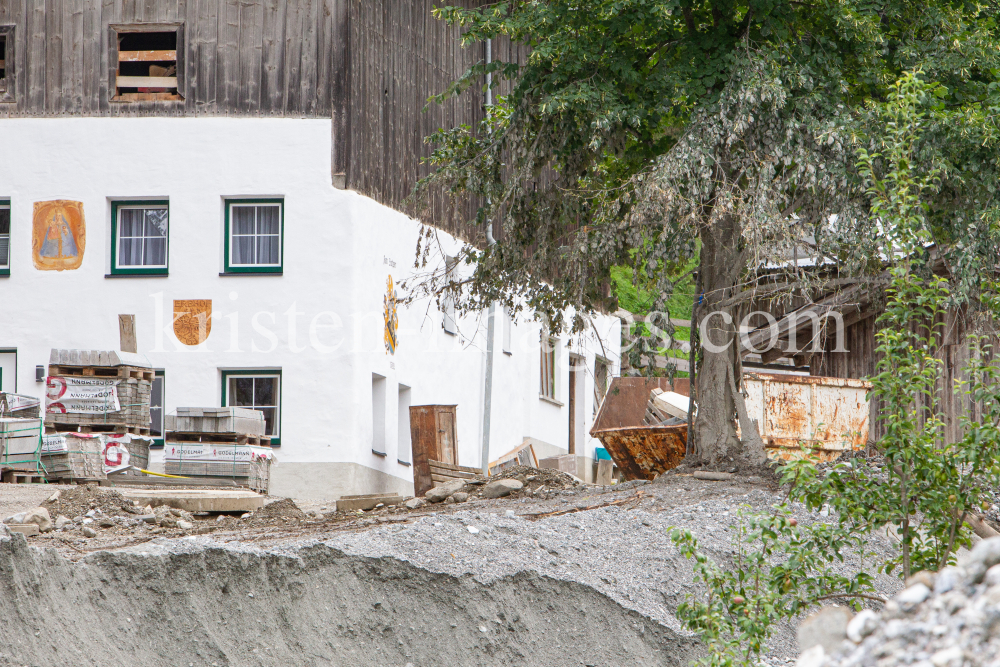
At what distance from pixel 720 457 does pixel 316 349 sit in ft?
30.1

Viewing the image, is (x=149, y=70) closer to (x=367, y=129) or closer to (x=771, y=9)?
(x=367, y=129)

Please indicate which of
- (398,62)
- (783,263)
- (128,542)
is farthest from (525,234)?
(398,62)

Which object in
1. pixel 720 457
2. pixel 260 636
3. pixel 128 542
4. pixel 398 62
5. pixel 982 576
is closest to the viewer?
pixel 982 576

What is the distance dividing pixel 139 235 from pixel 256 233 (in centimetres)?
204

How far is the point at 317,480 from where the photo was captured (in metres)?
20.3

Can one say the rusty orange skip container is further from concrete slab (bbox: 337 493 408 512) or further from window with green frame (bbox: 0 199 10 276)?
window with green frame (bbox: 0 199 10 276)

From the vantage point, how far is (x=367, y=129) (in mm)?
21438

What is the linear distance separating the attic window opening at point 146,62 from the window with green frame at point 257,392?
4.99 metres

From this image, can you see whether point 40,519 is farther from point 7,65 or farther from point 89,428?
point 7,65

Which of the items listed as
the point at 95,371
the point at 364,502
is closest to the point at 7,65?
the point at 95,371

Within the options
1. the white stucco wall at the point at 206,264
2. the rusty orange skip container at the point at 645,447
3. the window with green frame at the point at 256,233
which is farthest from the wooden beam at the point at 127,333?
the rusty orange skip container at the point at 645,447

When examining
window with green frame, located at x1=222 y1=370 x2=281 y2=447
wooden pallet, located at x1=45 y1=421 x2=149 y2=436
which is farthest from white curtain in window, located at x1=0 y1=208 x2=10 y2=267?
wooden pallet, located at x1=45 y1=421 x2=149 y2=436

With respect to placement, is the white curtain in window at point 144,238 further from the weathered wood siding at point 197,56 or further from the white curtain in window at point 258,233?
the weathered wood siding at point 197,56

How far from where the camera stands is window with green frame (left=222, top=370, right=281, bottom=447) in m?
20.7
